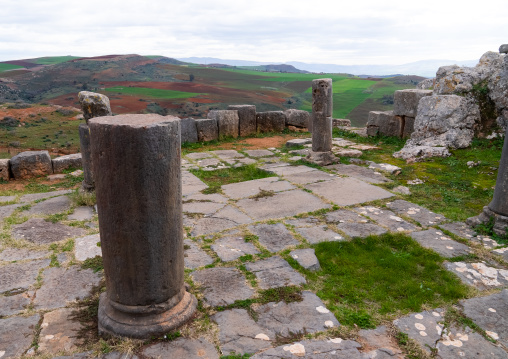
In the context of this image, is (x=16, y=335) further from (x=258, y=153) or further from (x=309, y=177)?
(x=258, y=153)

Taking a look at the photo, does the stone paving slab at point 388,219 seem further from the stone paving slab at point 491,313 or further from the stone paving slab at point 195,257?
the stone paving slab at point 195,257

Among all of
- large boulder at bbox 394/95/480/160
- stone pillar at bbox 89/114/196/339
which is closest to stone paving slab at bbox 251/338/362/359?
stone pillar at bbox 89/114/196/339

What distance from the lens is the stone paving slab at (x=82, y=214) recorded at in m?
5.61

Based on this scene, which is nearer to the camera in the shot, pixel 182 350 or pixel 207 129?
pixel 182 350

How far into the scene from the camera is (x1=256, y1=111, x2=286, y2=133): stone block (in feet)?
41.8

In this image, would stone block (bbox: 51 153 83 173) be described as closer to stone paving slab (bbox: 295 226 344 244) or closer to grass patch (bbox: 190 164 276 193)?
grass patch (bbox: 190 164 276 193)

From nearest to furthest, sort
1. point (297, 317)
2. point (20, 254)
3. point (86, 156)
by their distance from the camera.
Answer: point (297, 317)
point (20, 254)
point (86, 156)

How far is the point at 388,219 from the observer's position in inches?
211

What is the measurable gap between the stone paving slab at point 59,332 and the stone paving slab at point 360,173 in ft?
18.2

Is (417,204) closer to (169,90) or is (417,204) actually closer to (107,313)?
(107,313)

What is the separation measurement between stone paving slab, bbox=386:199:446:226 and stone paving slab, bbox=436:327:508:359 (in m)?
2.32

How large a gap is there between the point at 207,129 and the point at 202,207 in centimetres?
592

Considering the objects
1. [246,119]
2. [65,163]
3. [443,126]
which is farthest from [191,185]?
[443,126]

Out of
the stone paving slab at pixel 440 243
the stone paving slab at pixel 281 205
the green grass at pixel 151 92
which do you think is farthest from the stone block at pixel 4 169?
the green grass at pixel 151 92
